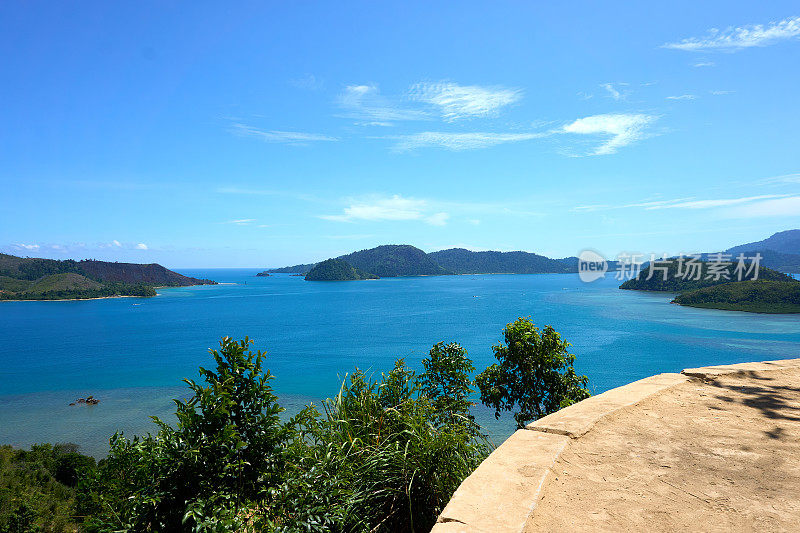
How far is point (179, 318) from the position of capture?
93.2 metres

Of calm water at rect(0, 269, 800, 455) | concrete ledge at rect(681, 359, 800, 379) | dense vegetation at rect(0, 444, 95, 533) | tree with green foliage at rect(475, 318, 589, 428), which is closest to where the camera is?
concrete ledge at rect(681, 359, 800, 379)

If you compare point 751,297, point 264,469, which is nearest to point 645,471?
point 264,469

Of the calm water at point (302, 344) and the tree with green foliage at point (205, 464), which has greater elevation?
the tree with green foliage at point (205, 464)

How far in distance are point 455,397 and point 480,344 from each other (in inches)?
1824

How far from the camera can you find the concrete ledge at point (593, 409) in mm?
3561

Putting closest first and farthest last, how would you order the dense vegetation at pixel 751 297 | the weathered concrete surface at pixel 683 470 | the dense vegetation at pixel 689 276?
1. the weathered concrete surface at pixel 683 470
2. the dense vegetation at pixel 751 297
3. the dense vegetation at pixel 689 276

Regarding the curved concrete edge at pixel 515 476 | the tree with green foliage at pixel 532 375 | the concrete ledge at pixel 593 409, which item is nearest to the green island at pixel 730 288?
the tree with green foliage at pixel 532 375

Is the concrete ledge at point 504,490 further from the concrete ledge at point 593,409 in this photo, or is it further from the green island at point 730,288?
the green island at point 730,288

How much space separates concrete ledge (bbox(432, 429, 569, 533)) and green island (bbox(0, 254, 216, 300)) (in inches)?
6770

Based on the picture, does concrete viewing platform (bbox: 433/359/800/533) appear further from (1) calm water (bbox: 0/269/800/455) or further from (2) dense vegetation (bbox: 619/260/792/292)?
(2) dense vegetation (bbox: 619/260/792/292)

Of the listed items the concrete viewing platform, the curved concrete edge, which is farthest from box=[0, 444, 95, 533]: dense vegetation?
the concrete viewing platform

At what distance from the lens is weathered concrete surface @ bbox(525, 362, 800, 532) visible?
89.3 inches

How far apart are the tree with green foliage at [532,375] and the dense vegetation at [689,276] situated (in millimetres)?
122766

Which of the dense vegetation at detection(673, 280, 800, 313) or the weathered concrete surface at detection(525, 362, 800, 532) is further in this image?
the dense vegetation at detection(673, 280, 800, 313)
